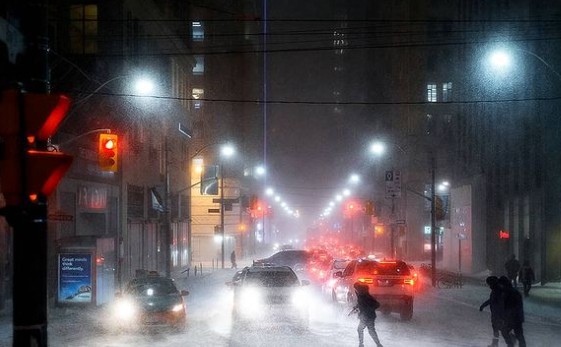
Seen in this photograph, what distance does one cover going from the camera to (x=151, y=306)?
2073 cm

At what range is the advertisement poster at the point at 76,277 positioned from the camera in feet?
86.8

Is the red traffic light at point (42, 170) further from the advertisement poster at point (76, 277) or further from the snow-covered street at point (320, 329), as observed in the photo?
Result: the advertisement poster at point (76, 277)

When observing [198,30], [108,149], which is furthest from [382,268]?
[198,30]

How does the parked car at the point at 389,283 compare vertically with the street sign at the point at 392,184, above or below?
below

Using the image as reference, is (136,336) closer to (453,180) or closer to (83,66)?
(83,66)

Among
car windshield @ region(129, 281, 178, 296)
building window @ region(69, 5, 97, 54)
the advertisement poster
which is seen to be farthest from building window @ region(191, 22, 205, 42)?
car windshield @ region(129, 281, 178, 296)

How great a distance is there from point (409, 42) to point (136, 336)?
76411 millimetres

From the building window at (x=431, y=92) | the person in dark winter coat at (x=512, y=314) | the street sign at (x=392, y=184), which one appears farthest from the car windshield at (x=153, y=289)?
the building window at (x=431, y=92)

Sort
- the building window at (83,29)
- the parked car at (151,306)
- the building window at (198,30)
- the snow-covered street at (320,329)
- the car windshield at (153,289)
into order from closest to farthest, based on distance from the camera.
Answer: the snow-covered street at (320,329), the parked car at (151,306), the car windshield at (153,289), the building window at (83,29), the building window at (198,30)

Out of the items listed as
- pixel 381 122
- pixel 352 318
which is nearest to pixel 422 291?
pixel 352 318

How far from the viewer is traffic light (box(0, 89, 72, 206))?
481 centimetres

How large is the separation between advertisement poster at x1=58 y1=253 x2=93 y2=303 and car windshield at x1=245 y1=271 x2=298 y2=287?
8.92 m

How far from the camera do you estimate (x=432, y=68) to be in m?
84.1

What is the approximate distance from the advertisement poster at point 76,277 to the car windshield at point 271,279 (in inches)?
351
